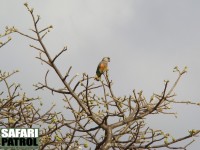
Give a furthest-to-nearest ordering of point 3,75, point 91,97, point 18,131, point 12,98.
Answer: point 3,75 < point 12,98 < point 91,97 < point 18,131

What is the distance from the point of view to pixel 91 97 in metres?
7.23

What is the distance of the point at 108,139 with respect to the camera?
577 centimetres

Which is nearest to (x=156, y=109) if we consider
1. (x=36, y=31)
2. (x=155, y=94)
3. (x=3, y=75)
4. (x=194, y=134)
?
(x=155, y=94)

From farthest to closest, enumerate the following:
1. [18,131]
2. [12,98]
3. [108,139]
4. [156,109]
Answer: [12,98]
[18,131]
[156,109]
[108,139]

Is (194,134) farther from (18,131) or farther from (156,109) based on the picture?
(18,131)

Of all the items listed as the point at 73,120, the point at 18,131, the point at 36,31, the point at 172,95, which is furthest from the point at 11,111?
the point at 172,95

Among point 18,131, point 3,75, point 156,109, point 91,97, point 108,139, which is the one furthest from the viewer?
point 3,75

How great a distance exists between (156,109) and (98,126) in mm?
1038

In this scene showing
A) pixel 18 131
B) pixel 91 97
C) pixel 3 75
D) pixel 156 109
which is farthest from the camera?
pixel 3 75

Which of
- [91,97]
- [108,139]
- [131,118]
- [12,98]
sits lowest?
[108,139]

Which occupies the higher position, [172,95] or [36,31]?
[36,31]

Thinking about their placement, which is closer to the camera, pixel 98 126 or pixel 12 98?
pixel 98 126

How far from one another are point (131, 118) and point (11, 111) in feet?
11.3

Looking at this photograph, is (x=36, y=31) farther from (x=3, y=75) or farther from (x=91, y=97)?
(x=3, y=75)
